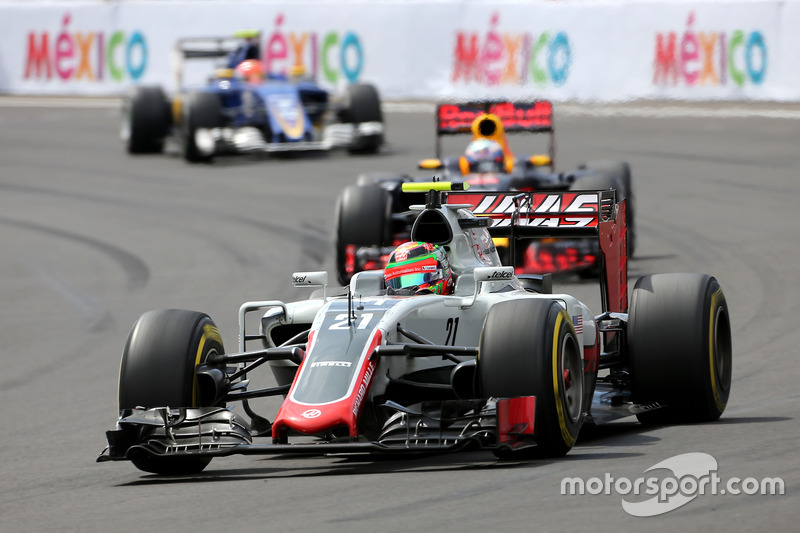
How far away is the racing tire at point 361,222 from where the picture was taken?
16391 millimetres

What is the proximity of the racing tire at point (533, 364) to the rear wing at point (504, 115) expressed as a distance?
35.6 feet

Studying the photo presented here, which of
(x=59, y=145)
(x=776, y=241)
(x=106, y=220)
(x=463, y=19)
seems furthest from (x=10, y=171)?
(x=776, y=241)

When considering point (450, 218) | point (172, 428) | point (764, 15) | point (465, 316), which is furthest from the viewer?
point (764, 15)

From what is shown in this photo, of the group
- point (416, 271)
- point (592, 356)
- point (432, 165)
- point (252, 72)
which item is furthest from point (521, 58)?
point (416, 271)

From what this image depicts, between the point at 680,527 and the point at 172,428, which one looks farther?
the point at 172,428

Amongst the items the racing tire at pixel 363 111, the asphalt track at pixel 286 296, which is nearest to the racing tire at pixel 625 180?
the asphalt track at pixel 286 296

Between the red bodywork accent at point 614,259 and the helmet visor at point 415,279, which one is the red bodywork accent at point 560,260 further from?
the helmet visor at point 415,279

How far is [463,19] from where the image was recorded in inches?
1278

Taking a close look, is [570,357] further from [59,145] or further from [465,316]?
[59,145]

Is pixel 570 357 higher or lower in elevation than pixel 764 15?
lower

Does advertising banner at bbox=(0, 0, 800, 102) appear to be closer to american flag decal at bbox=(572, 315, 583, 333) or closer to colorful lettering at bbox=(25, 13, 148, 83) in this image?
colorful lettering at bbox=(25, 13, 148, 83)

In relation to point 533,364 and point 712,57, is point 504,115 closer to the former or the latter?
point 533,364

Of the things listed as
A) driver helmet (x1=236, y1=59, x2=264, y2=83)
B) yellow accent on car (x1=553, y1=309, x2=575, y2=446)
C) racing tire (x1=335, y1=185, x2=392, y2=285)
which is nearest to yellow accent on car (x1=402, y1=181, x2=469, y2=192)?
yellow accent on car (x1=553, y1=309, x2=575, y2=446)

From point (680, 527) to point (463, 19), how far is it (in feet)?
88.1
